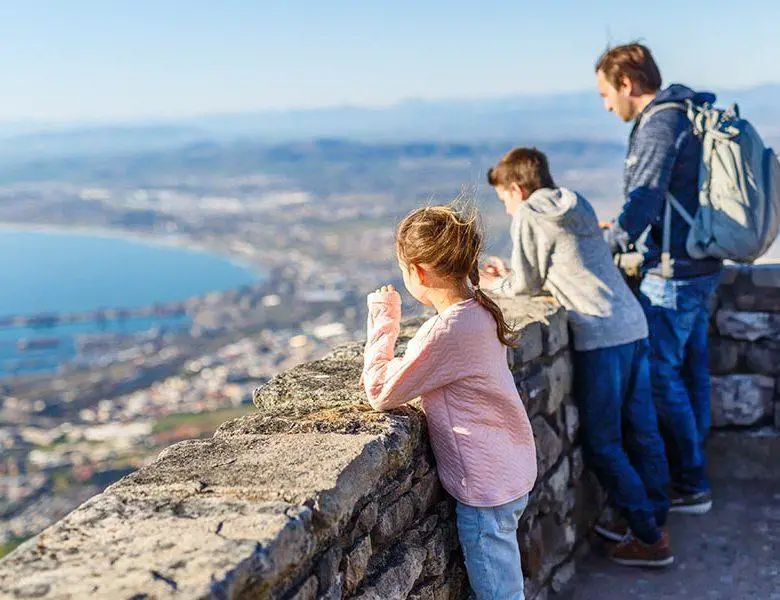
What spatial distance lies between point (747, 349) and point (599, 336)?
141cm

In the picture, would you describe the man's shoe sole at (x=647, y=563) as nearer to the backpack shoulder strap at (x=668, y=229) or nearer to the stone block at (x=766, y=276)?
the backpack shoulder strap at (x=668, y=229)

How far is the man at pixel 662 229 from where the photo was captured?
3.60m

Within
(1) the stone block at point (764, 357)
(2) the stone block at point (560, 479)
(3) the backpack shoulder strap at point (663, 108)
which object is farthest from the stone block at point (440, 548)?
(1) the stone block at point (764, 357)

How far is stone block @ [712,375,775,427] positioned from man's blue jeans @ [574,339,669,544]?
98 cm

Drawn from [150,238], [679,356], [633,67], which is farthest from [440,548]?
[150,238]

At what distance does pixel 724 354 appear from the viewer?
4.45 meters

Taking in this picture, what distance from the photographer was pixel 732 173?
142 inches

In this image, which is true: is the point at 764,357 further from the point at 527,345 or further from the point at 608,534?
the point at 527,345

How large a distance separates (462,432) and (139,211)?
A: 88.6 meters

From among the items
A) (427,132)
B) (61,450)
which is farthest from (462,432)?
(427,132)

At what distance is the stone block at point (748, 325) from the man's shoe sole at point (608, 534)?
1234mm

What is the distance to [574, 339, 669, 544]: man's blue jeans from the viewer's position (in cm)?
343

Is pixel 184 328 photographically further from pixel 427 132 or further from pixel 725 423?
pixel 427 132

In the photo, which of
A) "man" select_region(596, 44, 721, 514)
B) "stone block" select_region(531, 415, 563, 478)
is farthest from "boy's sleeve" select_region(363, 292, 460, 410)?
"man" select_region(596, 44, 721, 514)
